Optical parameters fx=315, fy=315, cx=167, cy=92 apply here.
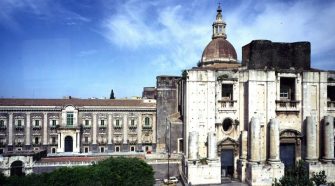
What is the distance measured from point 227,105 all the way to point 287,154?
699cm

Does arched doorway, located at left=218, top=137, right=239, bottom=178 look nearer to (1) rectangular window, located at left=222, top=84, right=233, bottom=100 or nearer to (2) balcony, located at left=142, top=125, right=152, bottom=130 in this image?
(1) rectangular window, located at left=222, top=84, right=233, bottom=100

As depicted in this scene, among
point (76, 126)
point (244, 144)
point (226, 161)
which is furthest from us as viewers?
point (76, 126)

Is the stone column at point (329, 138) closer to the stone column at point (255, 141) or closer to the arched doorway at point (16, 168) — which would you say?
the stone column at point (255, 141)

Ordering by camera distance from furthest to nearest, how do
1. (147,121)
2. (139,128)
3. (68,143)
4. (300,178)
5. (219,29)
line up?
(147,121), (139,128), (68,143), (219,29), (300,178)

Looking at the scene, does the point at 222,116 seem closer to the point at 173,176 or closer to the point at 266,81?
the point at 266,81

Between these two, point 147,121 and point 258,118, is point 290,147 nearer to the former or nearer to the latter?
point 258,118

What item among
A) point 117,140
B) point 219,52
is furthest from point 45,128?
point 219,52

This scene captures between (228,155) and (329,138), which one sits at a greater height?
(329,138)

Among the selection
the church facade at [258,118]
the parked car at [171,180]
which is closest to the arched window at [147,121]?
the parked car at [171,180]

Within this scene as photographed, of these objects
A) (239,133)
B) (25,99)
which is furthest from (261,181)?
(25,99)

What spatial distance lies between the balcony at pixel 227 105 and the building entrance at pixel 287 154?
546cm

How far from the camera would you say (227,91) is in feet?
93.2

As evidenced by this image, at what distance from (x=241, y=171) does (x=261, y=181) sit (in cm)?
188

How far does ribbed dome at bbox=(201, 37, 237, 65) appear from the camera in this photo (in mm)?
39531
